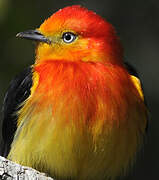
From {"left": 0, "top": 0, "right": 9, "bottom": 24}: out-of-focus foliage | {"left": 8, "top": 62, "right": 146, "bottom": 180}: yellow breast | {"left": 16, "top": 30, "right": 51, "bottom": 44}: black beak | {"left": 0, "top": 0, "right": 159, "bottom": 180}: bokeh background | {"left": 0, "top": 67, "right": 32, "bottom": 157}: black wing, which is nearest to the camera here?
{"left": 8, "top": 62, "right": 146, "bottom": 180}: yellow breast

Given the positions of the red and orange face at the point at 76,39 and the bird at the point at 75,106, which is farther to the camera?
the red and orange face at the point at 76,39

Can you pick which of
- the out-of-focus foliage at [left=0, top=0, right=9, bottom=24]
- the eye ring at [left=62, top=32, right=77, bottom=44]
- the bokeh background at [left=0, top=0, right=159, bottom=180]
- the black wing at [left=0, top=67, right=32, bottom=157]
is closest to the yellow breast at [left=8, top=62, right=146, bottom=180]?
the black wing at [left=0, top=67, right=32, bottom=157]

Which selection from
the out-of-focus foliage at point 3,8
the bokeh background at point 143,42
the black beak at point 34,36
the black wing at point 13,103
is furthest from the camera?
the bokeh background at point 143,42

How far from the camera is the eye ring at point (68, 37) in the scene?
729cm

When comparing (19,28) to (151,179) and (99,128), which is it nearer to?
(99,128)

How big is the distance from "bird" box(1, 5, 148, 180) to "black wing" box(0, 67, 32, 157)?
0.04ft

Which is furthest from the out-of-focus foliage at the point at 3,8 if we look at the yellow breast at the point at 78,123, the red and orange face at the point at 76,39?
the yellow breast at the point at 78,123

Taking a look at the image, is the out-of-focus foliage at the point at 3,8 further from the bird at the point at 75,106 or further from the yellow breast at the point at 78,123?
the yellow breast at the point at 78,123

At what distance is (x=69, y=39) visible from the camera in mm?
7309

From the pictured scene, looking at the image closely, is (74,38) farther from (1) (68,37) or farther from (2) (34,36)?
(2) (34,36)

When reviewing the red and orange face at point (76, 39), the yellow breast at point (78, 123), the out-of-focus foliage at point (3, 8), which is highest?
the out-of-focus foliage at point (3, 8)

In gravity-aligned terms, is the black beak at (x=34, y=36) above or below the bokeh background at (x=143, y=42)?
above

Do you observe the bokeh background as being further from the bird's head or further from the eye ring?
the eye ring

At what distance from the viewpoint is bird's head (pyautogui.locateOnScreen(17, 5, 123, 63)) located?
286 inches
